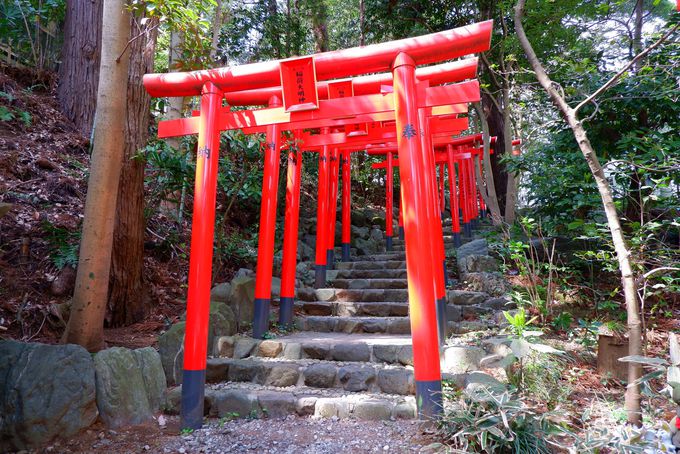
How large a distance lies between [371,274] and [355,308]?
1.38 meters

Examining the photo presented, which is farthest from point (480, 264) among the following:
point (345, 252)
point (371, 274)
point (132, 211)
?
point (132, 211)

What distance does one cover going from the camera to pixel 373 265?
24.2 feet

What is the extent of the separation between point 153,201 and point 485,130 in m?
6.56

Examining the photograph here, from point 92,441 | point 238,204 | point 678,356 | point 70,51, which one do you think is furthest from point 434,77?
point 70,51

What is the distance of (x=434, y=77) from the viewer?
13.3 feet

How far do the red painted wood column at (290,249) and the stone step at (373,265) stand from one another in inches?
91.4

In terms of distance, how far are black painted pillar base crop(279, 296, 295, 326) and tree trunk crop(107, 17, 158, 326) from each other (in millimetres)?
1541

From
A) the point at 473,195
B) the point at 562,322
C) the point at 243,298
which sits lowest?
the point at 562,322

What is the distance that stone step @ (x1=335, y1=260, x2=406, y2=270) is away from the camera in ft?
23.9

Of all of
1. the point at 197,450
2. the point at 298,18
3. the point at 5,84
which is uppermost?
the point at 298,18

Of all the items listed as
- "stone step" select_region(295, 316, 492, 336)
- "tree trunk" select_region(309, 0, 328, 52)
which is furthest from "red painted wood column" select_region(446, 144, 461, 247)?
"tree trunk" select_region(309, 0, 328, 52)

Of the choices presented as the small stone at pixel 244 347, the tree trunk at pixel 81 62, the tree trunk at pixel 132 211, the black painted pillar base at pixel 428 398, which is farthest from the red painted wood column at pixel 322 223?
the tree trunk at pixel 81 62

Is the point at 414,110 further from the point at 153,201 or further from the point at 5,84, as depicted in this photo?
the point at 5,84

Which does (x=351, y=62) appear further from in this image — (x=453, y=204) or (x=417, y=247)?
(x=453, y=204)
